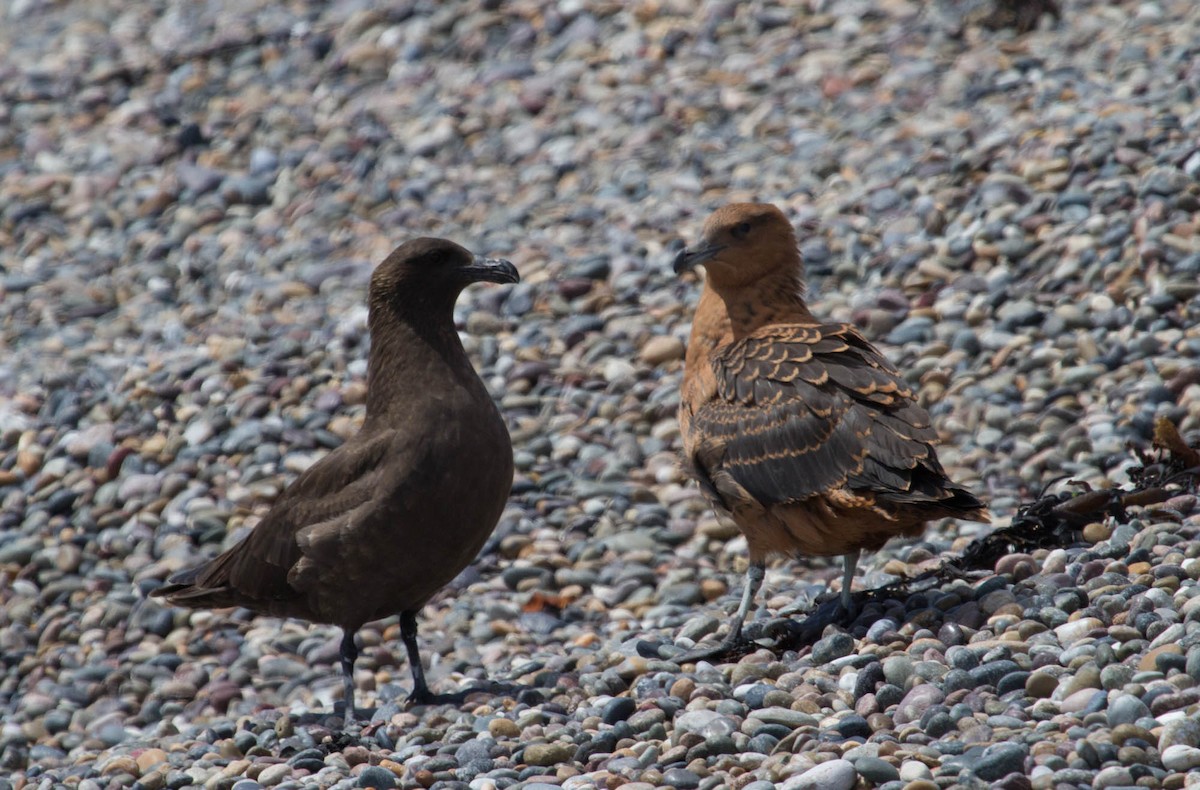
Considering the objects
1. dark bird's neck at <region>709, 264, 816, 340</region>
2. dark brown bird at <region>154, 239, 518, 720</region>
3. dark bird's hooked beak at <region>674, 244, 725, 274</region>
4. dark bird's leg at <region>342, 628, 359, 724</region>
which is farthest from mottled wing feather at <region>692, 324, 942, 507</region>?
dark bird's leg at <region>342, 628, 359, 724</region>

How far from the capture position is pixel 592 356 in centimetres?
964

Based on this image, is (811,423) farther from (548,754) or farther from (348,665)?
(348,665)

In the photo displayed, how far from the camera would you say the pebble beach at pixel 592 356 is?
5.48 metres

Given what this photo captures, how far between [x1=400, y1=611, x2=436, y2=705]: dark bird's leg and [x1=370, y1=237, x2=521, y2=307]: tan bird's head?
1375mm

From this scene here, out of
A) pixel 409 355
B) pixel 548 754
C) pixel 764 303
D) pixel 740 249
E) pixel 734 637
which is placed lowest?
pixel 734 637

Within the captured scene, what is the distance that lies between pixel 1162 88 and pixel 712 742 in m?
7.32

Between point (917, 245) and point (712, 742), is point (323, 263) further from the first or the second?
point (712, 742)

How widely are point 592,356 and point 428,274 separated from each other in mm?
2970

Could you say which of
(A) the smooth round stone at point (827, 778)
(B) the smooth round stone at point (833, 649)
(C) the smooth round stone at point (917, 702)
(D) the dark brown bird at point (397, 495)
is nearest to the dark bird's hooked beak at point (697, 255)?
(D) the dark brown bird at point (397, 495)

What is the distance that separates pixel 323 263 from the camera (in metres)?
11.1

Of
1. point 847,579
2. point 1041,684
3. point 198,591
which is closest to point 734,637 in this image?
point 847,579

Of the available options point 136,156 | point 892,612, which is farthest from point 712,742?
point 136,156

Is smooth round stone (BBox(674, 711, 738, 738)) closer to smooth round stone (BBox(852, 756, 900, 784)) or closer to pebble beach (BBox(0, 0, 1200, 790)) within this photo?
pebble beach (BBox(0, 0, 1200, 790))

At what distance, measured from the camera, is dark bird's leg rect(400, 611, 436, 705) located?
648 cm
